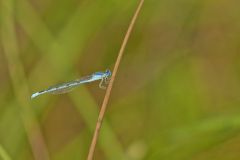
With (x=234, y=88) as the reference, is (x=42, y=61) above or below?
above

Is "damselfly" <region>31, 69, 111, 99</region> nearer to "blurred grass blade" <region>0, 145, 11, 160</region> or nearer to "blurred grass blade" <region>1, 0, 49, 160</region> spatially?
"blurred grass blade" <region>1, 0, 49, 160</region>

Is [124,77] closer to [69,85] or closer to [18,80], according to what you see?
[69,85]

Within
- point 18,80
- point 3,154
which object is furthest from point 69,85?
point 3,154

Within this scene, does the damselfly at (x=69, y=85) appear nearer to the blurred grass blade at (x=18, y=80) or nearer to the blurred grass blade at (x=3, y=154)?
the blurred grass blade at (x=18, y=80)

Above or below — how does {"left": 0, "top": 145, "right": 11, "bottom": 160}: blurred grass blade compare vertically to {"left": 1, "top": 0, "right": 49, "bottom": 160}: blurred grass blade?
below

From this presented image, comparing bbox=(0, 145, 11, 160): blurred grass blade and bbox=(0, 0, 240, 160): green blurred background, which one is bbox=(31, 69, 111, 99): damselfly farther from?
bbox=(0, 145, 11, 160): blurred grass blade

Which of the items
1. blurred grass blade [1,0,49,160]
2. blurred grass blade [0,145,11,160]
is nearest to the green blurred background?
blurred grass blade [1,0,49,160]

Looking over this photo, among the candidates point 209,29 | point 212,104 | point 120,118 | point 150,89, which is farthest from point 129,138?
point 209,29

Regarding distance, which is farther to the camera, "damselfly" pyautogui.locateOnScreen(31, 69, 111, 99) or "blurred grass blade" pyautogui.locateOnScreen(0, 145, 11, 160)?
"damselfly" pyautogui.locateOnScreen(31, 69, 111, 99)

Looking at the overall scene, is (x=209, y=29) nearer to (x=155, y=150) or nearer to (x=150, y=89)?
(x=150, y=89)
